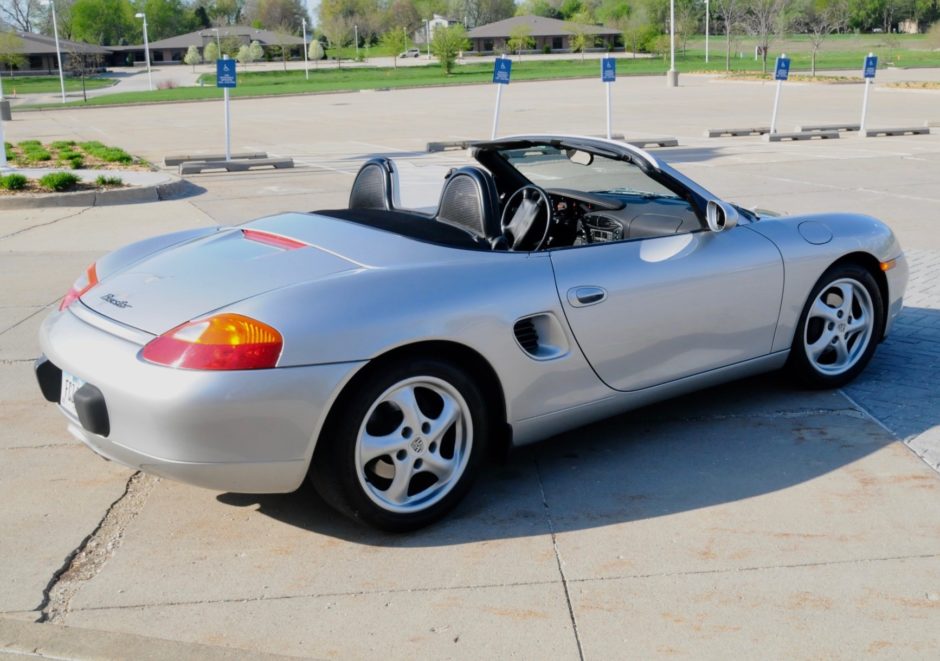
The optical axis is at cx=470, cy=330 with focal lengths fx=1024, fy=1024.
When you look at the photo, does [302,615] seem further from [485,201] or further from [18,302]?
[18,302]

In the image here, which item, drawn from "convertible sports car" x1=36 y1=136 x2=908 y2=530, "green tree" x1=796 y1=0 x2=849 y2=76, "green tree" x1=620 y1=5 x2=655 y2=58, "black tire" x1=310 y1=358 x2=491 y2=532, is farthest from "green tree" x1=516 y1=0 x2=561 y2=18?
"black tire" x1=310 y1=358 x2=491 y2=532

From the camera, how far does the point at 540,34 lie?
123250 millimetres

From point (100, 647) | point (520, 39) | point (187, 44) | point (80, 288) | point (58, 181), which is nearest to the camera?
point (100, 647)

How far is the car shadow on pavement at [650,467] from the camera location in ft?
13.1

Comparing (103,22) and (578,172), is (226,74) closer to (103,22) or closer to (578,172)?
(578,172)

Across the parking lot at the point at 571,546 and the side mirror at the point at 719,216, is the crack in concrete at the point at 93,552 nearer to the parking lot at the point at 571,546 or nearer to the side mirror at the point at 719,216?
the parking lot at the point at 571,546

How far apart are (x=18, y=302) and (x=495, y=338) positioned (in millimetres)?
5171

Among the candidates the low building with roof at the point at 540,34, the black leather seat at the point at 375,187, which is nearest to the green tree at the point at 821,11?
the low building with roof at the point at 540,34

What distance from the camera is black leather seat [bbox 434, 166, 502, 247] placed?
4258 millimetres

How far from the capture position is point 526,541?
382cm

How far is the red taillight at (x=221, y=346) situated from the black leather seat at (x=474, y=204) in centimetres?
112

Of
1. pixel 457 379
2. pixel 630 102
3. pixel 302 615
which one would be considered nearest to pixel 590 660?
pixel 302 615

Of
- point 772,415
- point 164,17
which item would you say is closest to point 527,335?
point 772,415

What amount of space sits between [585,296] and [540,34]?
124491 mm
